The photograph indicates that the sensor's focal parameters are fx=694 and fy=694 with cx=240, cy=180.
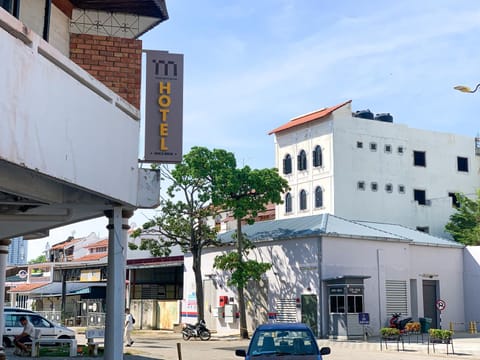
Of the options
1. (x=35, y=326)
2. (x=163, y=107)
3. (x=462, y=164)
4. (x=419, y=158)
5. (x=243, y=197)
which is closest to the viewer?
(x=163, y=107)

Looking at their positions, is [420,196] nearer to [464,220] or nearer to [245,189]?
[464,220]

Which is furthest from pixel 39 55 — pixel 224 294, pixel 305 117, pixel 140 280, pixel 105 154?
pixel 305 117

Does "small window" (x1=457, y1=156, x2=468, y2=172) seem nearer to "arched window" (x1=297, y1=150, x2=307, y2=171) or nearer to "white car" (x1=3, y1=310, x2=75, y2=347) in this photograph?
"arched window" (x1=297, y1=150, x2=307, y2=171)

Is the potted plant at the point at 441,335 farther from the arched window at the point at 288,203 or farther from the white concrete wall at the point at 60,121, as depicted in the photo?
the arched window at the point at 288,203

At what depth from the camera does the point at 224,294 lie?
4250 cm

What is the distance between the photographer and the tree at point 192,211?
36.4m

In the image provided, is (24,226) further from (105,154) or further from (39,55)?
(39,55)

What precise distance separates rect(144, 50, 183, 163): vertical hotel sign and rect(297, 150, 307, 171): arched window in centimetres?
4669

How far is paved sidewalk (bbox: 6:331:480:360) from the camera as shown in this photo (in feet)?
83.0

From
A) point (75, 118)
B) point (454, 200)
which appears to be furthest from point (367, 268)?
point (75, 118)

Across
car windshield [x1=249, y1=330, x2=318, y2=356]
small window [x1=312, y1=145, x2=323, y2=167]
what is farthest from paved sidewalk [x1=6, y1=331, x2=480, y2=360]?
A: small window [x1=312, y1=145, x2=323, y2=167]

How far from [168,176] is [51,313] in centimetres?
2264

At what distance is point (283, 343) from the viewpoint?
13688 mm

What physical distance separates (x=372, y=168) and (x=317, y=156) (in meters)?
4.67
